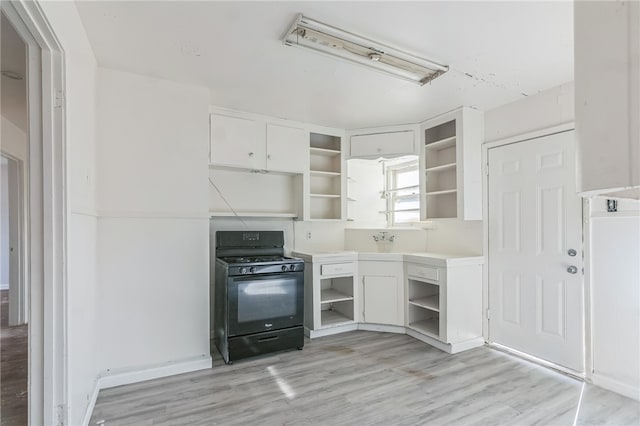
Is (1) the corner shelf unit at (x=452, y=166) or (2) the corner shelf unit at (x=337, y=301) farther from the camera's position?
(2) the corner shelf unit at (x=337, y=301)

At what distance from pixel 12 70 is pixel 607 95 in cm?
347

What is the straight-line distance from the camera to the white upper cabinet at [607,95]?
26 cm

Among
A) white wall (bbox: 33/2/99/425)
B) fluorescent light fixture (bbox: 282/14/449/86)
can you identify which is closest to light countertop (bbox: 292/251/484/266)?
fluorescent light fixture (bbox: 282/14/449/86)

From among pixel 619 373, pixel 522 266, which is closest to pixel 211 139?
pixel 522 266

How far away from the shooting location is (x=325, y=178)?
13.6ft

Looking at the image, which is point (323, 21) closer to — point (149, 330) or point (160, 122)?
point (160, 122)

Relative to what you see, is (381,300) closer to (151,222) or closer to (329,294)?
(329,294)

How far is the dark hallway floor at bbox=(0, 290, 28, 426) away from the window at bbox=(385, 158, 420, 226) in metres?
3.85

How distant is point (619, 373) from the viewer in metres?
2.37

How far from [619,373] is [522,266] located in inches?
38.2

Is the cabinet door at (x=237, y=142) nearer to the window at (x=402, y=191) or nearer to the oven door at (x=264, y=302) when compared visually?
the oven door at (x=264, y=302)

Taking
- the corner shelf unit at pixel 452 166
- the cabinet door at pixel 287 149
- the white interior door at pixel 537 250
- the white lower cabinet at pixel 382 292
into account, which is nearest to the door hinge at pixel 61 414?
the cabinet door at pixel 287 149

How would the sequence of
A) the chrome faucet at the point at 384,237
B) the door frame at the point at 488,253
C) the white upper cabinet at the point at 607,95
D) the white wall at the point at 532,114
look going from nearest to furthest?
the white upper cabinet at the point at 607,95, the door frame at the point at 488,253, the white wall at the point at 532,114, the chrome faucet at the point at 384,237

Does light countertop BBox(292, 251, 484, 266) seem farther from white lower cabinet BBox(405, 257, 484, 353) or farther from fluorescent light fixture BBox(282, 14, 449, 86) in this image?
fluorescent light fixture BBox(282, 14, 449, 86)
